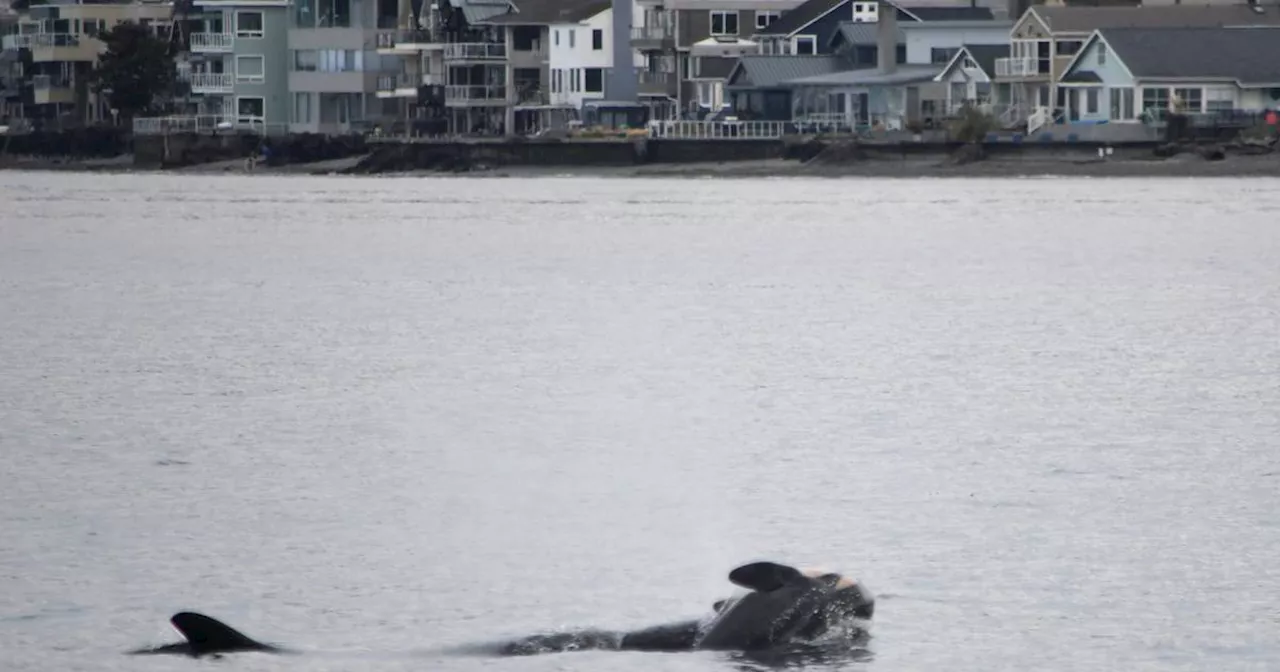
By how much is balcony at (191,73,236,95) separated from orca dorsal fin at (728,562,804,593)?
128 m

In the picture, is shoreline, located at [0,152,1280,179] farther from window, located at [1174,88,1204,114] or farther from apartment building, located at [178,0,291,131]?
apartment building, located at [178,0,291,131]

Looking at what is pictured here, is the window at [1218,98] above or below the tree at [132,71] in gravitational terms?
below

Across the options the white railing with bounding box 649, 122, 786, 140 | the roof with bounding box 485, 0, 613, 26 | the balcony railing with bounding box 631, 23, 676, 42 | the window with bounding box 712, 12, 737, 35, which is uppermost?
the roof with bounding box 485, 0, 613, 26

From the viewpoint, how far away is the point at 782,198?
10881 cm

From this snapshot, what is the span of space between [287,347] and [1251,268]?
2530 centimetres

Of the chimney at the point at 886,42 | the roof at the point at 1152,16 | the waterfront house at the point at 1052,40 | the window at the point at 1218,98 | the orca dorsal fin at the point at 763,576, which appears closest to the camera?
the orca dorsal fin at the point at 763,576

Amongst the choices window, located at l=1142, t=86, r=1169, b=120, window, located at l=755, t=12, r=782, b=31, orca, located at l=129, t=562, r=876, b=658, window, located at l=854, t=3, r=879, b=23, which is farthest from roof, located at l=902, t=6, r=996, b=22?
orca, located at l=129, t=562, r=876, b=658

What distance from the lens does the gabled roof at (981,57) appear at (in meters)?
110

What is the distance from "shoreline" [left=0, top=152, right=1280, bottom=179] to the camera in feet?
308

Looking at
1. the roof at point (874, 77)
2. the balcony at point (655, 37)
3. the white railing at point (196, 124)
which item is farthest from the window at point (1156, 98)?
the white railing at point (196, 124)

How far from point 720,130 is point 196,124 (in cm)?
3985

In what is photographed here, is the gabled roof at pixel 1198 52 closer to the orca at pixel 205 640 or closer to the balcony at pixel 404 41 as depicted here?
the balcony at pixel 404 41

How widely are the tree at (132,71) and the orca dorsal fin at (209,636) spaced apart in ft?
431

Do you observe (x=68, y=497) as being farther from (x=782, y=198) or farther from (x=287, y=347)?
(x=782, y=198)
